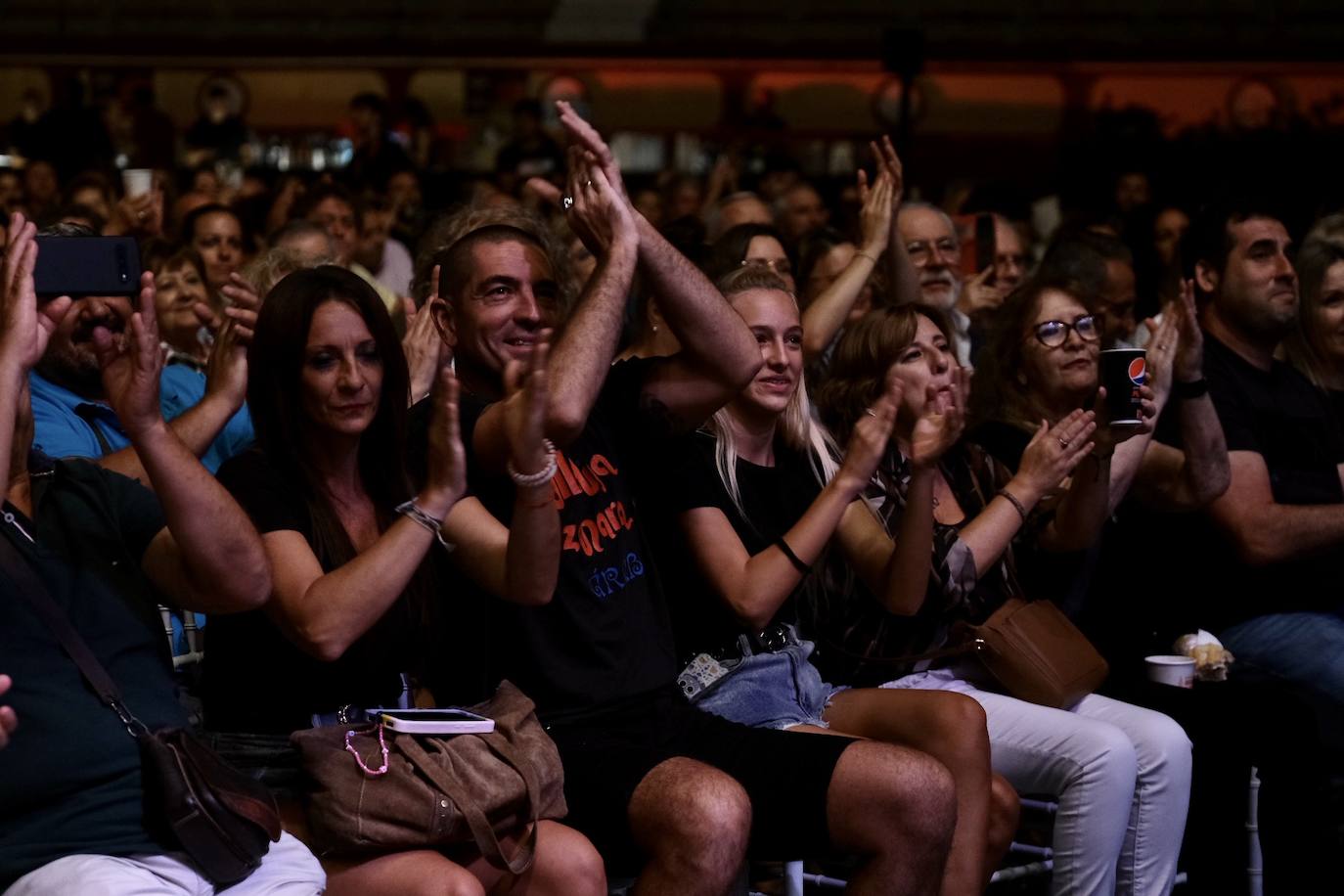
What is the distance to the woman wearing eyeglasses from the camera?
134 inches

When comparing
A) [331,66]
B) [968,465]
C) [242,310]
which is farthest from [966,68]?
[242,310]

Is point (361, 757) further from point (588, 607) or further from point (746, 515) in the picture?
point (746, 515)

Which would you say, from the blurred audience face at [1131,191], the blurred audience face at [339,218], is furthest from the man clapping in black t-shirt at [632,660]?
the blurred audience face at [1131,191]

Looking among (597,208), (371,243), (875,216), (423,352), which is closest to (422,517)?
(597,208)

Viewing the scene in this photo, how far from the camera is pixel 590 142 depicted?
292cm

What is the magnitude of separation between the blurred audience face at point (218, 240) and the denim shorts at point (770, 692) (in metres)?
2.82

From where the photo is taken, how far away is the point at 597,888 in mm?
2691

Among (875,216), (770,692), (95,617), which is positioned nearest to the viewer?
(95,617)

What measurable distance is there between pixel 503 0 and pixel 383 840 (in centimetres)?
1205

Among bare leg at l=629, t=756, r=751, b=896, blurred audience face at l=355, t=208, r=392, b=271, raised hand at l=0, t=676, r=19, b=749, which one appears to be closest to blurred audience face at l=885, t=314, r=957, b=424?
bare leg at l=629, t=756, r=751, b=896

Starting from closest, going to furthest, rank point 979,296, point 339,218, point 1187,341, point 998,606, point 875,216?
point 998,606 < point 1187,341 < point 875,216 < point 979,296 < point 339,218

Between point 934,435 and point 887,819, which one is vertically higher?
point 934,435

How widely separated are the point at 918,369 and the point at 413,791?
159cm

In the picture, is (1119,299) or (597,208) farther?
(1119,299)
